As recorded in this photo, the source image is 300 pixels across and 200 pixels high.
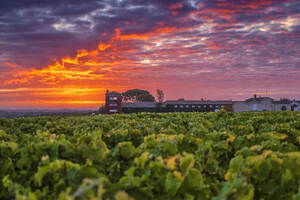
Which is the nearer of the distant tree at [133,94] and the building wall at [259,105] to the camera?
the building wall at [259,105]

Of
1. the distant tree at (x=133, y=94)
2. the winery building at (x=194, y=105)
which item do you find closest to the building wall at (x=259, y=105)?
the winery building at (x=194, y=105)

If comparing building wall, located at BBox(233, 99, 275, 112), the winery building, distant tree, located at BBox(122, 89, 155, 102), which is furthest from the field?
distant tree, located at BBox(122, 89, 155, 102)

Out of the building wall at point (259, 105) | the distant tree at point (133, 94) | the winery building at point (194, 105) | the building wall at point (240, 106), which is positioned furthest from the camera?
the distant tree at point (133, 94)

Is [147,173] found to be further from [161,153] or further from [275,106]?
[275,106]

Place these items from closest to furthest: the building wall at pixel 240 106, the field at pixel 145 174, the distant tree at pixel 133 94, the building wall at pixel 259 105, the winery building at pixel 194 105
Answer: the field at pixel 145 174, the building wall at pixel 259 105, the winery building at pixel 194 105, the building wall at pixel 240 106, the distant tree at pixel 133 94

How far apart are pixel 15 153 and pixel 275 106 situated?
89.4m

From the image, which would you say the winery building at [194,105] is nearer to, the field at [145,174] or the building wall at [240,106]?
the building wall at [240,106]

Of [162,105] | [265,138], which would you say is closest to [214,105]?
[162,105]

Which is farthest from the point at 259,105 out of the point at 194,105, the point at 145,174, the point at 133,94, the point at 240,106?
the point at 145,174

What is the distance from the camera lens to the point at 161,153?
419 cm

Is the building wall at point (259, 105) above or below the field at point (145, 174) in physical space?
below

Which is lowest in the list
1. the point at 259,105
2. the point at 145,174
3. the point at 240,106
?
the point at 240,106

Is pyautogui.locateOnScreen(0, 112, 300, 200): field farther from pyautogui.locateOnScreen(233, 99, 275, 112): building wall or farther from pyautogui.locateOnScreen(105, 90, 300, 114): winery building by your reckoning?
pyautogui.locateOnScreen(233, 99, 275, 112): building wall

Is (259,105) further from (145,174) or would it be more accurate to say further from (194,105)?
(145,174)
